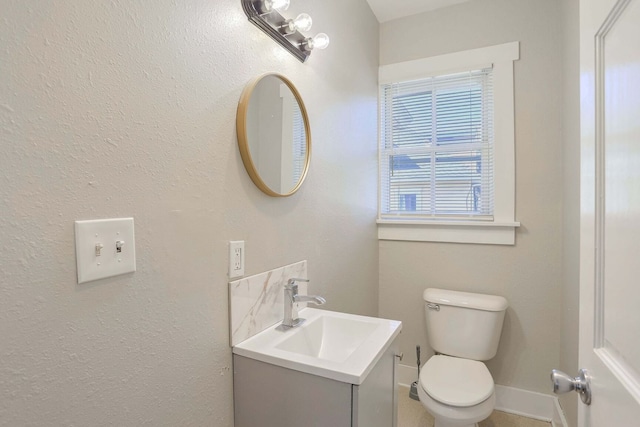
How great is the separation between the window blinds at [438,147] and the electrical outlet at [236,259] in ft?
4.75

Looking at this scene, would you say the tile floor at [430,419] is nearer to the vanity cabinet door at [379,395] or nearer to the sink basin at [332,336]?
the vanity cabinet door at [379,395]

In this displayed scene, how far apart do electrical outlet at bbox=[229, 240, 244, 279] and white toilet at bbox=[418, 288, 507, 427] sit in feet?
3.69

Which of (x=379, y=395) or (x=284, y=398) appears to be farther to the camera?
(x=379, y=395)

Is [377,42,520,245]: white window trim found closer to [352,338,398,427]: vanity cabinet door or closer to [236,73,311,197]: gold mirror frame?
[352,338,398,427]: vanity cabinet door

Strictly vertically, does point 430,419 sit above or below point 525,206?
below

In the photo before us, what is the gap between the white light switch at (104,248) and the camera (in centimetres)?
65

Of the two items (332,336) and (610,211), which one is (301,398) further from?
(610,211)

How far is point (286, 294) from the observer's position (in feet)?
4.13

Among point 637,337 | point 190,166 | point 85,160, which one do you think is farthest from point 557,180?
point 85,160

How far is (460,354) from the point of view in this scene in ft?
6.32

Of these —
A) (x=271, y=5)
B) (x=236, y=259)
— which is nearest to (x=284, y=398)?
(x=236, y=259)

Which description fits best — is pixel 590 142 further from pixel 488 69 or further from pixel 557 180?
pixel 488 69

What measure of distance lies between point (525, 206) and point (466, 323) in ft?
2.56

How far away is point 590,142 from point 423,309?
5.67ft
